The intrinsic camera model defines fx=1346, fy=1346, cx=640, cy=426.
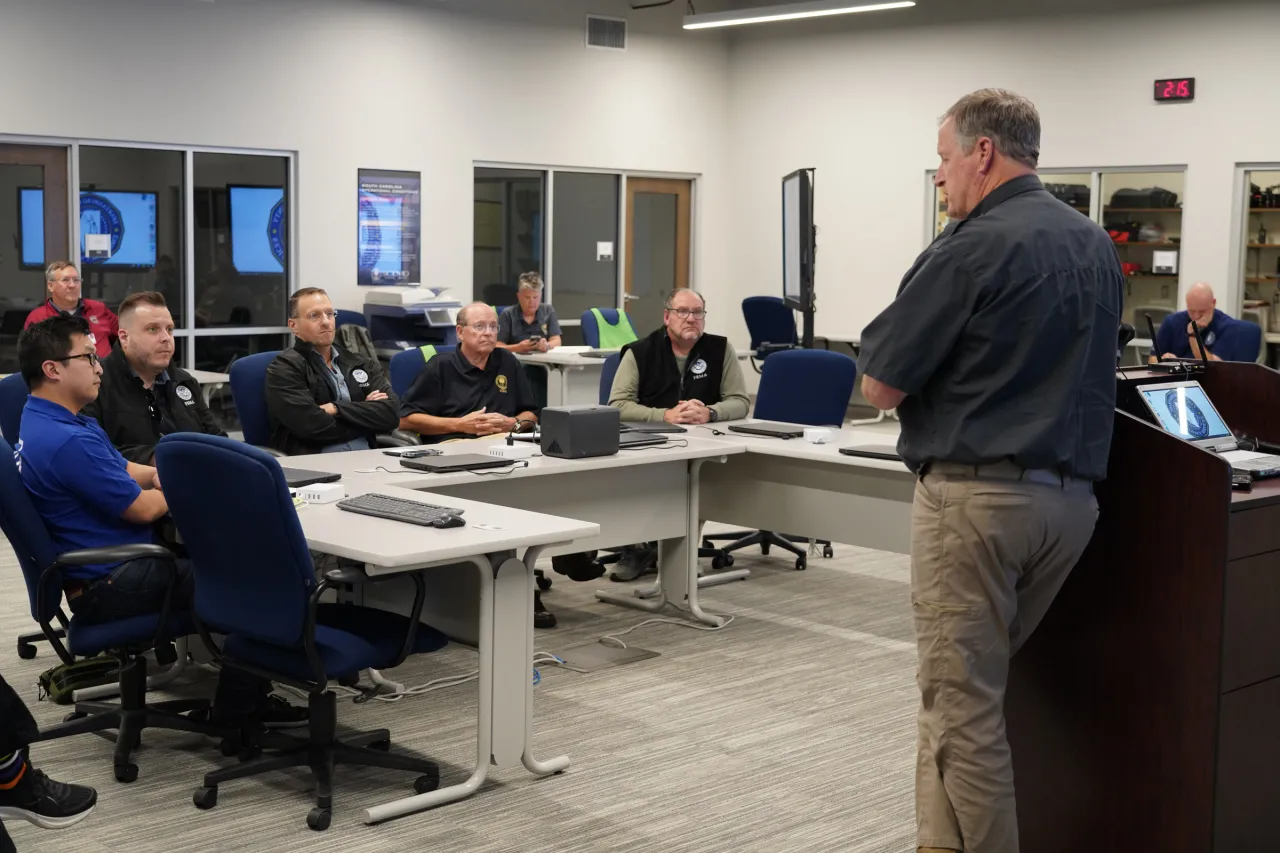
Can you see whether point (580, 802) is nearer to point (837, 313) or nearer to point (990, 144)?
point (990, 144)

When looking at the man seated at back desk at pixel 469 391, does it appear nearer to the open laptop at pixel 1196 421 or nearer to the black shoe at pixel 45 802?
the black shoe at pixel 45 802

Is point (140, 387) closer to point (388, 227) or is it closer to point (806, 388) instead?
point (806, 388)

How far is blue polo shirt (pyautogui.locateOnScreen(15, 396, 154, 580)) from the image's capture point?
3.51 metres

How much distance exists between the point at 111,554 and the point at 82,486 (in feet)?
0.69

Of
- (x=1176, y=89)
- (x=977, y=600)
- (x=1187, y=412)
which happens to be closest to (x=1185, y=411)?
(x=1187, y=412)

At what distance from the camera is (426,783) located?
3.50 metres

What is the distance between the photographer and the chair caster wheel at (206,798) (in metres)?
3.38

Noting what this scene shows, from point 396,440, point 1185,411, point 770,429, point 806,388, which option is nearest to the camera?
point 1185,411

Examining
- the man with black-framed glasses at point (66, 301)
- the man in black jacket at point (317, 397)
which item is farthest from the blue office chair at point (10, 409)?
the man with black-framed glasses at point (66, 301)

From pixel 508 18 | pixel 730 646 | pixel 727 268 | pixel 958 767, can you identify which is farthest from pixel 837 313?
pixel 958 767

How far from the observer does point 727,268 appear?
13.0 meters

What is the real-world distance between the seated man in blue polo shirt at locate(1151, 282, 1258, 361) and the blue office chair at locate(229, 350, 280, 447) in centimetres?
579

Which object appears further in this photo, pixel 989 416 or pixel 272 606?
pixel 272 606

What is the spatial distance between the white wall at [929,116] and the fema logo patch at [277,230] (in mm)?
4641
